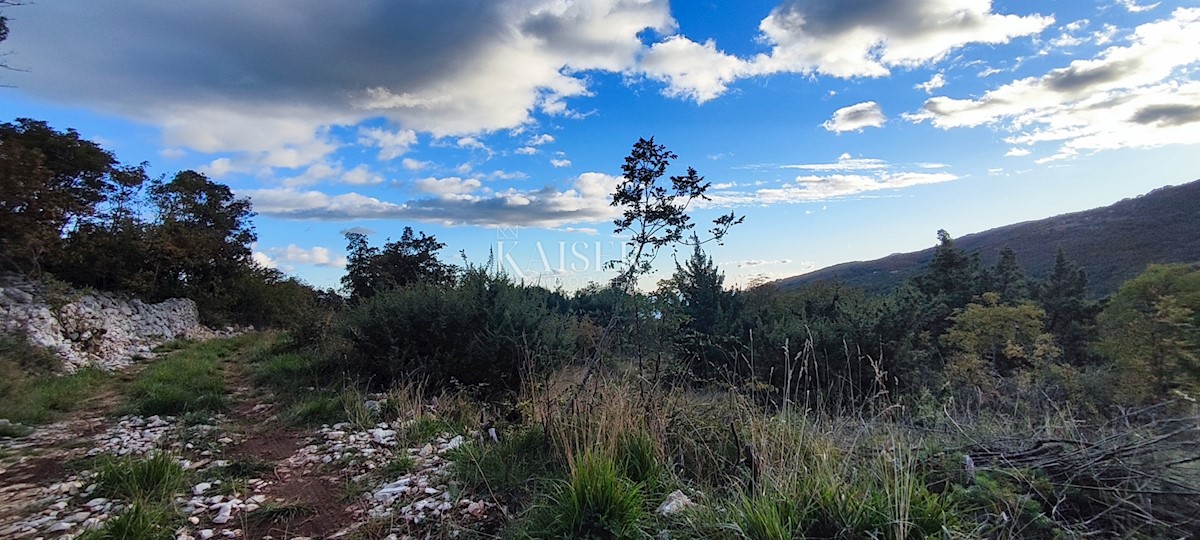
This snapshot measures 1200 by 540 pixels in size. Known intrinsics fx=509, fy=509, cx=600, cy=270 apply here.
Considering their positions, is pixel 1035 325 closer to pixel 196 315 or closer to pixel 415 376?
pixel 415 376

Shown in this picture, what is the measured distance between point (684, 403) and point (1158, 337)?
17.3 meters

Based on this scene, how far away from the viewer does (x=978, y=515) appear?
228cm

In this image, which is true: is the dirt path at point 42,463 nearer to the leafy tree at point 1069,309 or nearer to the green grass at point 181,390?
the green grass at point 181,390

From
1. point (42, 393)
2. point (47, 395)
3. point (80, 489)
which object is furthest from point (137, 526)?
point (42, 393)

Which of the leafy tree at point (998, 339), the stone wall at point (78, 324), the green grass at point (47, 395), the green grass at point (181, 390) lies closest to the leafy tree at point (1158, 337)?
the leafy tree at point (998, 339)

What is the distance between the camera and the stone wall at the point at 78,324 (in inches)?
344

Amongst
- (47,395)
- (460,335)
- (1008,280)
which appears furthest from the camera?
(1008,280)

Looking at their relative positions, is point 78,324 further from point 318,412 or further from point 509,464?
point 509,464

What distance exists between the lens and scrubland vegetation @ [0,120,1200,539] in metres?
2.33

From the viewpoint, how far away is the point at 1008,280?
84.0 ft

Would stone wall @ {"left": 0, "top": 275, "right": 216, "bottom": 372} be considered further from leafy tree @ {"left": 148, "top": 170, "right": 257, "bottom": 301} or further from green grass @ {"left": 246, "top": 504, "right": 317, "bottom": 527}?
green grass @ {"left": 246, "top": 504, "right": 317, "bottom": 527}

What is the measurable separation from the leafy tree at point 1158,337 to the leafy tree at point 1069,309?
18.6ft

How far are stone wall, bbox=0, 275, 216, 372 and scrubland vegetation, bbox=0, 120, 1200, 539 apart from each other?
90 centimetres

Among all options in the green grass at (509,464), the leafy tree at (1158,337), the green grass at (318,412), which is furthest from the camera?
the leafy tree at (1158,337)
